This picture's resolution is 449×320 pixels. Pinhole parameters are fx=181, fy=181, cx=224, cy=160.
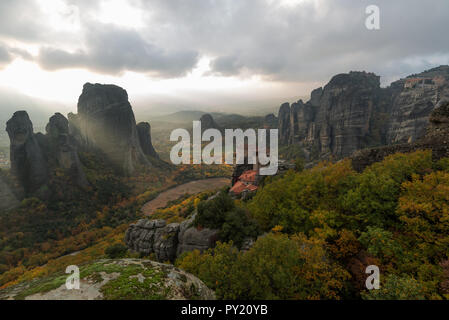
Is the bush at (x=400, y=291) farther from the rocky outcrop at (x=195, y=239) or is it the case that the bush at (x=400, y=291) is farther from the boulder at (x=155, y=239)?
the boulder at (x=155, y=239)

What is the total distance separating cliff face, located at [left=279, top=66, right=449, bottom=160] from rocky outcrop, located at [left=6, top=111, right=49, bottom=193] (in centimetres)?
11084

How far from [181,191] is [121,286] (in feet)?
266

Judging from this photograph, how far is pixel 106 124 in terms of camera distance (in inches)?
3615

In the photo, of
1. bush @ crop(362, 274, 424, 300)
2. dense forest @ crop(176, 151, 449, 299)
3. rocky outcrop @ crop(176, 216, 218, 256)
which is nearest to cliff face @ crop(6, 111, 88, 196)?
rocky outcrop @ crop(176, 216, 218, 256)

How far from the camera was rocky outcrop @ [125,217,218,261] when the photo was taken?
21.6 meters

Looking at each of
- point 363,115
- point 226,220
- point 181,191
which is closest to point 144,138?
point 181,191

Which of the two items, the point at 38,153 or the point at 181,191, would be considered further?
the point at 181,191

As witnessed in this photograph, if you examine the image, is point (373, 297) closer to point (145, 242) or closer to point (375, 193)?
point (375, 193)

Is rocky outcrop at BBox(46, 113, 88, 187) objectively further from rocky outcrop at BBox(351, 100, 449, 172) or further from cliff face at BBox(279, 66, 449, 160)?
cliff face at BBox(279, 66, 449, 160)

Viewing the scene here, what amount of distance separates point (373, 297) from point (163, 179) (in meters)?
98.1

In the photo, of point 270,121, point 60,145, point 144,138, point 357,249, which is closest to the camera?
point 357,249

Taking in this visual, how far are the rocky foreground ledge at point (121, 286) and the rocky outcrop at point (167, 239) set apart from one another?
12913mm

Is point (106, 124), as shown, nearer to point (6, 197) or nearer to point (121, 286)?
point (6, 197)

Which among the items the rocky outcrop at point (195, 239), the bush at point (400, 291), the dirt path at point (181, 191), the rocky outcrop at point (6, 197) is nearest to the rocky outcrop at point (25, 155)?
the rocky outcrop at point (6, 197)
